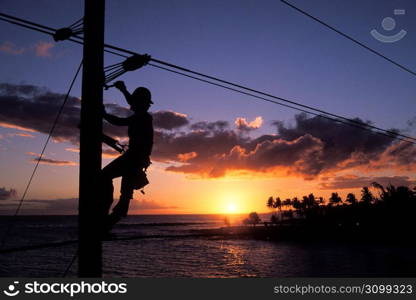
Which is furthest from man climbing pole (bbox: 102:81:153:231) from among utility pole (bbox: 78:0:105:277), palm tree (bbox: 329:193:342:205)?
palm tree (bbox: 329:193:342:205)

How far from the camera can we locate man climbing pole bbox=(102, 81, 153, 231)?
468 cm

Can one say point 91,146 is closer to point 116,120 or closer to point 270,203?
point 116,120

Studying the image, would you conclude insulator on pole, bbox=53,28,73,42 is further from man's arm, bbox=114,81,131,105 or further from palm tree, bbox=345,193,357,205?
palm tree, bbox=345,193,357,205

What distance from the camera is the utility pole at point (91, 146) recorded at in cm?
432

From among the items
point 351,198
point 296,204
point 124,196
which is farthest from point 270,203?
point 124,196

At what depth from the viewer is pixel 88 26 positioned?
457 centimetres

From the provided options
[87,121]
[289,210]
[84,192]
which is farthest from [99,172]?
[289,210]

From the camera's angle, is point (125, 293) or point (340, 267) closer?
point (125, 293)

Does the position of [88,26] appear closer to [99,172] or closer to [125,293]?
[99,172]

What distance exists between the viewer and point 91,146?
173 inches

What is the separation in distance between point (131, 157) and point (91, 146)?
0.63 meters

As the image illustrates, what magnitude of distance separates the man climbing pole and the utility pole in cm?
21

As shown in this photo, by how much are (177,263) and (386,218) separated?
59964 millimetres

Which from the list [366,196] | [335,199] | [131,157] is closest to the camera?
[131,157]
